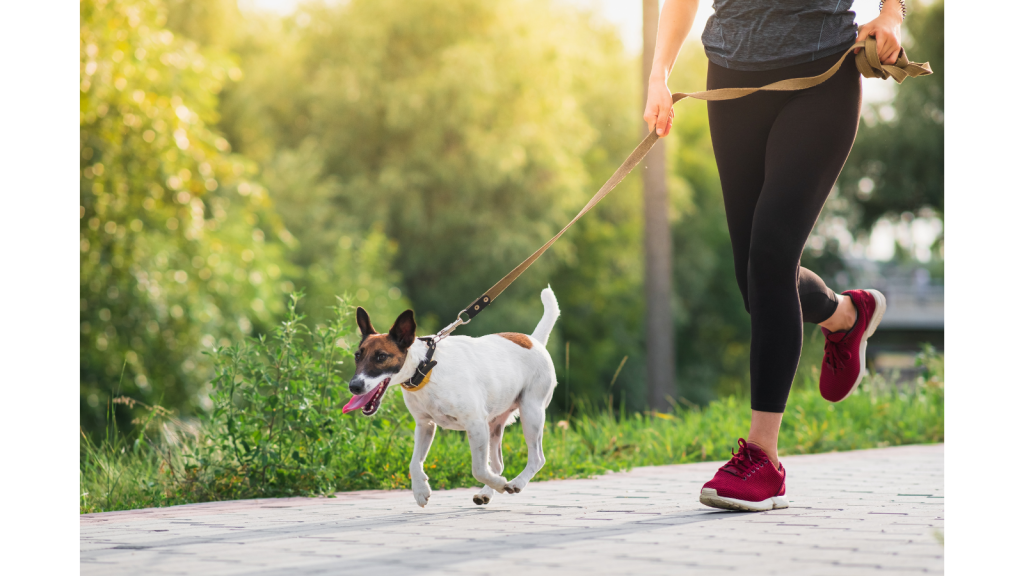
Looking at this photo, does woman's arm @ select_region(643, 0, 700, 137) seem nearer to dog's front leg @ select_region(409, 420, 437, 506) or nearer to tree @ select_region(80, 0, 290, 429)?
dog's front leg @ select_region(409, 420, 437, 506)

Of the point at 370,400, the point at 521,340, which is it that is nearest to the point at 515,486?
the point at 521,340

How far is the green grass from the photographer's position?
13.1 feet

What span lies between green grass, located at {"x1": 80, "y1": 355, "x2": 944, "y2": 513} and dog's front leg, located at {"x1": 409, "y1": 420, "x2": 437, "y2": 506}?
735 mm

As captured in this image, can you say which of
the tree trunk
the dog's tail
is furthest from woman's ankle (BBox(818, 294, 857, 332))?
the tree trunk

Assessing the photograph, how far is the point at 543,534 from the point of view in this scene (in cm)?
271

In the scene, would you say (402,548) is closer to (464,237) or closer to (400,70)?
(464,237)

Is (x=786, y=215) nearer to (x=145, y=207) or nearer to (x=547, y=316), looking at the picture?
(x=547, y=316)

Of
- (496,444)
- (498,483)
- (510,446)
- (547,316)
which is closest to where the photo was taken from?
(498,483)

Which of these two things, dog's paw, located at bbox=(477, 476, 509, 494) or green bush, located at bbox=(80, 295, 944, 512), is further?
green bush, located at bbox=(80, 295, 944, 512)

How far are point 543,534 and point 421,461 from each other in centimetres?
76

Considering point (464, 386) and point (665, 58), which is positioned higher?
point (665, 58)

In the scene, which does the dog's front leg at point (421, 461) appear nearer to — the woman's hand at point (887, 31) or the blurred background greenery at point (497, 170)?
the woman's hand at point (887, 31)
